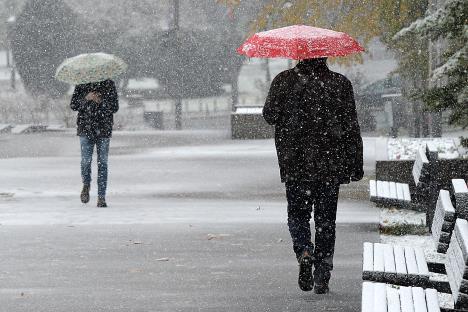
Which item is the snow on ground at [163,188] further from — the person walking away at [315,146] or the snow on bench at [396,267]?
the snow on bench at [396,267]

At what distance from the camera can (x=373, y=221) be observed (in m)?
12.2

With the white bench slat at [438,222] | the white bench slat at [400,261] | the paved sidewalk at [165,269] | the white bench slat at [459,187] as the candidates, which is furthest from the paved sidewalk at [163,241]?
the white bench slat at [459,187]

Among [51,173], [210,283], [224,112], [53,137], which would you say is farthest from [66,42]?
[210,283]

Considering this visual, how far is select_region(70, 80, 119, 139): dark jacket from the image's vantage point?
13.6 m

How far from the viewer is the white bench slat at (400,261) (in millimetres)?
7146

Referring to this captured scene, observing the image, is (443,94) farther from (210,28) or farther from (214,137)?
(210,28)

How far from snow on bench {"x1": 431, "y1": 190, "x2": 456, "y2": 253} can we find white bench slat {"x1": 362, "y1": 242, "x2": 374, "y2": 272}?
42 centimetres

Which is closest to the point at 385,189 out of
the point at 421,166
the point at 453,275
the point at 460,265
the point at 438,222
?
the point at 421,166

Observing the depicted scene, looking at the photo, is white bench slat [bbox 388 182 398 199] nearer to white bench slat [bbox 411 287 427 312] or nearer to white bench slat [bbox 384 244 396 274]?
white bench slat [bbox 384 244 396 274]

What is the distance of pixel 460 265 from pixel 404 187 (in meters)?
7.26

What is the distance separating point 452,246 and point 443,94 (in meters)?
7.83

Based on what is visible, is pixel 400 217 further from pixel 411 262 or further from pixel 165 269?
pixel 411 262

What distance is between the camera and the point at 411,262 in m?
7.42

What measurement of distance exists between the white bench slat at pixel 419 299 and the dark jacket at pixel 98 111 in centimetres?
747
